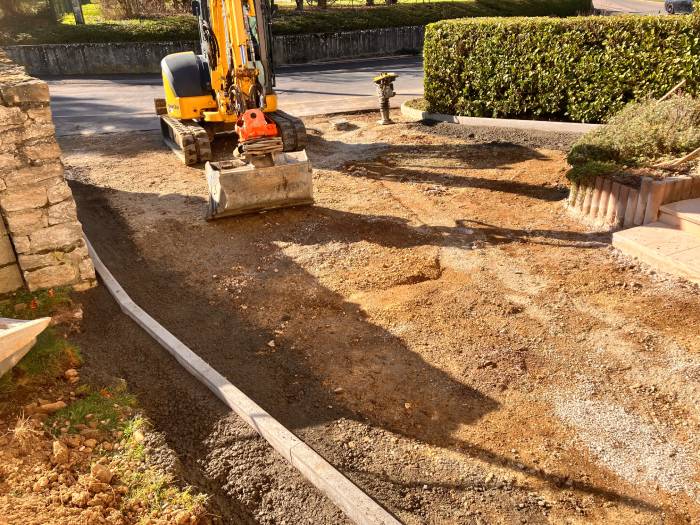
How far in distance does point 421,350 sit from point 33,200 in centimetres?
484

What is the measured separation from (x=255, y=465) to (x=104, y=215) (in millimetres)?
7206

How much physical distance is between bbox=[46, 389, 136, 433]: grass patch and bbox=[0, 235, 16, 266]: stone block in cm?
266

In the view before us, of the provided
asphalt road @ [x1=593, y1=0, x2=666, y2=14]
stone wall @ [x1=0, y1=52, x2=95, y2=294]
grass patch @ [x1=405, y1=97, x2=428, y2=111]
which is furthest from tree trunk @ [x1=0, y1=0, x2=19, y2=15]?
asphalt road @ [x1=593, y1=0, x2=666, y2=14]

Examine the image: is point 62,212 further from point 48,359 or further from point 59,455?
point 59,455

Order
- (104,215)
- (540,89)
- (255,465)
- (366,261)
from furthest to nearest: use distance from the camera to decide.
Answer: (540,89), (104,215), (366,261), (255,465)

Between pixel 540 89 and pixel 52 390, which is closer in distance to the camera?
pixel 52 390

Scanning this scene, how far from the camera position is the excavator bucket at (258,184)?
920cm

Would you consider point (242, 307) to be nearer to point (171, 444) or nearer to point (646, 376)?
point (171, 444)

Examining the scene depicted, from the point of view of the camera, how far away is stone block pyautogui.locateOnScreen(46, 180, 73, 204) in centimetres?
653

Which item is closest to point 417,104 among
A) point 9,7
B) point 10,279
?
point 10,279

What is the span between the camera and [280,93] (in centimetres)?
2034

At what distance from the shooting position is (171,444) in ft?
15.1

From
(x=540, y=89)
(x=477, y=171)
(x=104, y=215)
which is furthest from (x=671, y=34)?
(x=104, y=215)

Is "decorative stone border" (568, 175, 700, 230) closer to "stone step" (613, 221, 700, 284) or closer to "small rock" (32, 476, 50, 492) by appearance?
"stone step" (613, 221, 700, 284)
